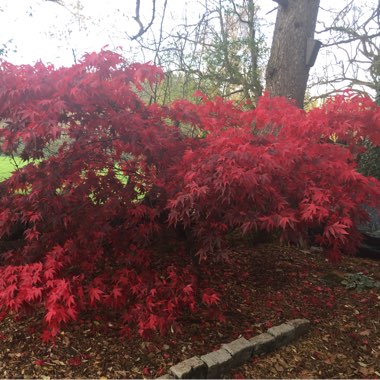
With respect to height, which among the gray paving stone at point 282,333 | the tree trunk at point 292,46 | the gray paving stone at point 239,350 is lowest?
the gray paving stone at point 239,350

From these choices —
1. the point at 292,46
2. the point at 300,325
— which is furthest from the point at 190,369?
the point at 292,46

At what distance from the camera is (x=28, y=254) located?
2.86 meters

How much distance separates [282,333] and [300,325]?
0.25 m

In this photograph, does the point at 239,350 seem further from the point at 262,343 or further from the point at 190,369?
the point at 190,369

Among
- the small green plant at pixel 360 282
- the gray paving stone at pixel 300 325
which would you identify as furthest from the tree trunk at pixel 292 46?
the gray paving stone at pixel 300 325

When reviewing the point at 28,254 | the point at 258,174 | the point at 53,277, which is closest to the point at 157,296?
the point at 53,277

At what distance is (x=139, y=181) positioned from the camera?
3100 millimetres

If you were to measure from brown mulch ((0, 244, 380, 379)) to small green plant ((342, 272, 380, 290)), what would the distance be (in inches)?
2.1

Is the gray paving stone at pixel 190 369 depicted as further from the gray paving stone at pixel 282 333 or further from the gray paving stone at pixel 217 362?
the gray paving stone at pixel 282 333

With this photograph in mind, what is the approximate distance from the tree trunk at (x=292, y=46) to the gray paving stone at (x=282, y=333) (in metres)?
3.41

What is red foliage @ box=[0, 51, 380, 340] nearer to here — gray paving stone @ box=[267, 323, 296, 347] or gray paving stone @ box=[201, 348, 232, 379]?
gray paving stone @ box=[201, 348, 232, 379]

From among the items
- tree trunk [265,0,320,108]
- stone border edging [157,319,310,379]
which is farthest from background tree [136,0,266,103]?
stone border edging [157,319,310,379]

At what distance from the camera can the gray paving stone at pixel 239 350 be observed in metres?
2.67

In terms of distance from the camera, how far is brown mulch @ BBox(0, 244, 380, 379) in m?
2.61
